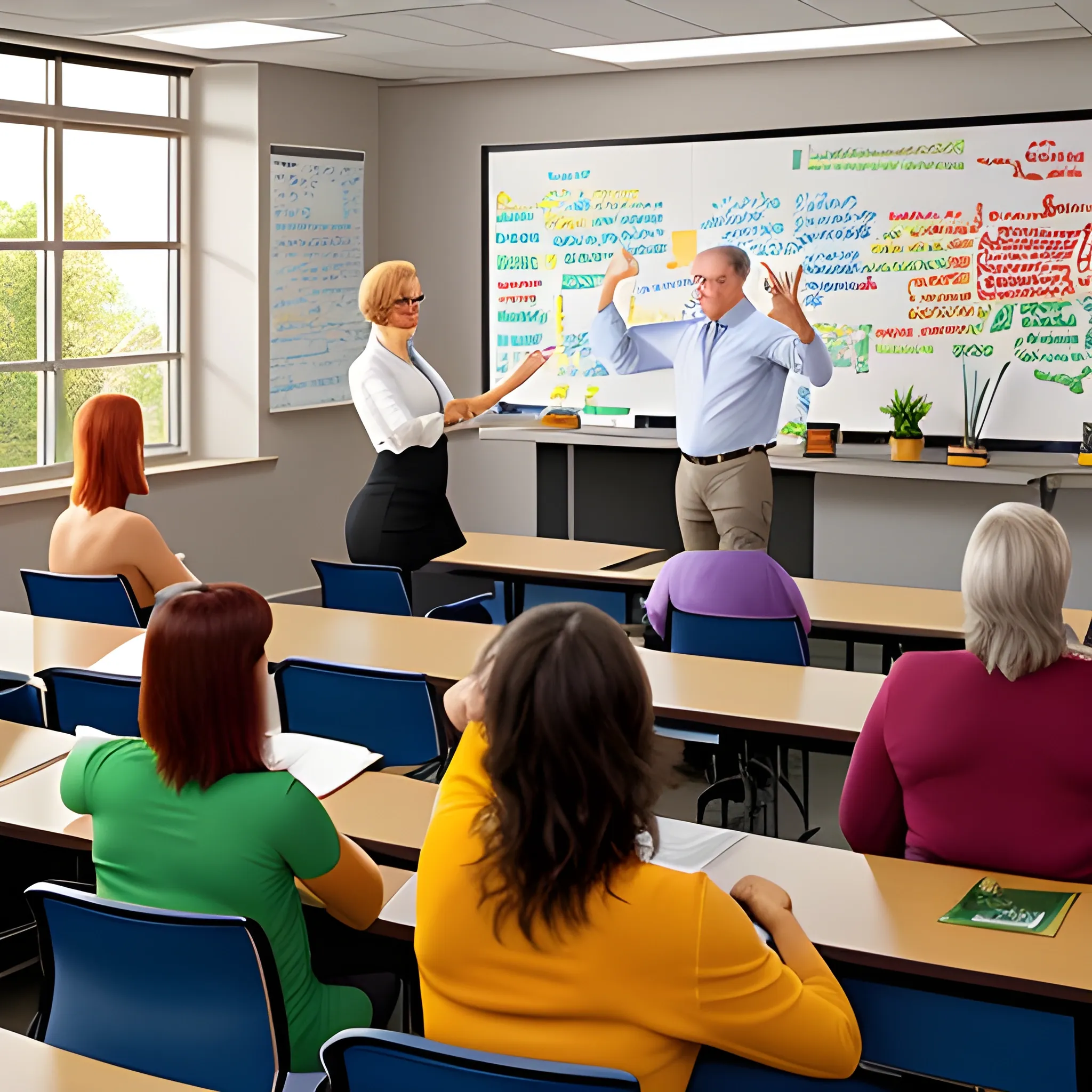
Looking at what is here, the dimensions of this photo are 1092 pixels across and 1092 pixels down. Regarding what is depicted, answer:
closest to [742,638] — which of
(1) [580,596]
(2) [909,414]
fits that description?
(1) [580,596]

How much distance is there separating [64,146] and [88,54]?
1.44ft

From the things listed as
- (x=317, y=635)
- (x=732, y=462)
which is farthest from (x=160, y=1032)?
(x=732, y=462)

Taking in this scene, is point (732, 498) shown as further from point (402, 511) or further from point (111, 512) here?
point (111, 512)

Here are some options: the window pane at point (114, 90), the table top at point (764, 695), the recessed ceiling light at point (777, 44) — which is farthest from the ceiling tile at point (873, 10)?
the window pane at point (114, 90)

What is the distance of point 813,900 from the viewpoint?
198cm

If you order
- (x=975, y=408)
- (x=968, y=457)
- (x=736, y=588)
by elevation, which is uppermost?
(x=975, y=408)

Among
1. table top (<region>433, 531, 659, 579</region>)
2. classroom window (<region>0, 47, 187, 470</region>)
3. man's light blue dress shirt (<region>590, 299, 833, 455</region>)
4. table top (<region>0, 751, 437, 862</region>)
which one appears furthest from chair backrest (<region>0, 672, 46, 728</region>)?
classroom window (<region>0, 47, 187, 470</region>)

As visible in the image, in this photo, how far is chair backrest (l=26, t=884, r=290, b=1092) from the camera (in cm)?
173

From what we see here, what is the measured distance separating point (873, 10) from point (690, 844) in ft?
13.6

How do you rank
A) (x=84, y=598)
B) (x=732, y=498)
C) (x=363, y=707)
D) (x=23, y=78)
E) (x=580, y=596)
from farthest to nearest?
(x=23, y=78) → (x=732, y=498) → (x=580, y=596) → (x=84, y=598) → (x=363, y=707)

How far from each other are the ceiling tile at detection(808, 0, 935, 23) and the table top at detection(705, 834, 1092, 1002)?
12.8 feet

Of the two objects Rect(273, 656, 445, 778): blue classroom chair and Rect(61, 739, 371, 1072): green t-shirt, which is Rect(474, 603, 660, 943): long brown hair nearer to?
Rect(61, 739, 371, 1072): green t-shirt

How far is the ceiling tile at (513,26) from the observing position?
17.4 feet

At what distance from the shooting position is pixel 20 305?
20.6 feet
